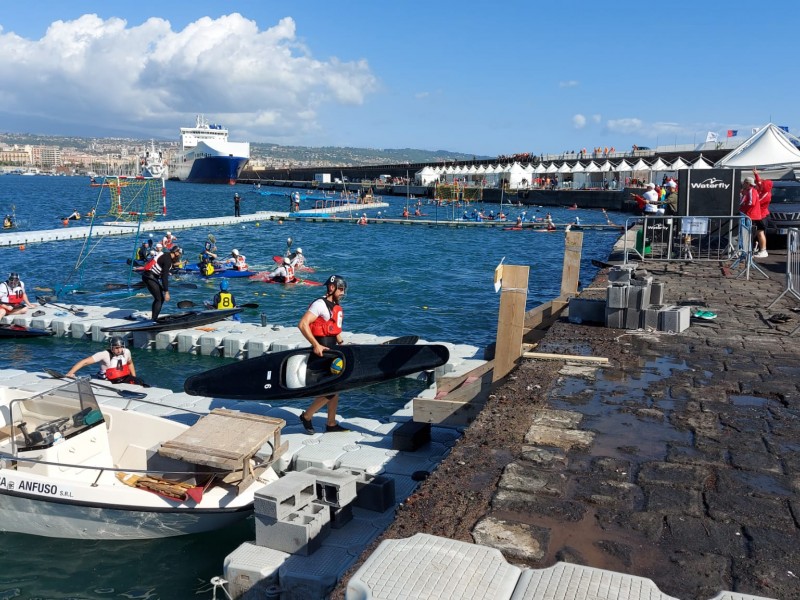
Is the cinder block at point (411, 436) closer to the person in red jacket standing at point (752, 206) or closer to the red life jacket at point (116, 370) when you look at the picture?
the red life jacket at point (116, 370)

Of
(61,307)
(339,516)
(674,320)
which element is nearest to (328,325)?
(339,516)

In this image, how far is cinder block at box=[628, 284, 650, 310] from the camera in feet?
35.1

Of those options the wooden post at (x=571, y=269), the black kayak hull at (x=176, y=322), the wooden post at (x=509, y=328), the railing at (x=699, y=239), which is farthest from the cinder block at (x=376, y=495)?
the railing at (x=699, y=239)

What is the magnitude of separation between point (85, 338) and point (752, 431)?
15419mm

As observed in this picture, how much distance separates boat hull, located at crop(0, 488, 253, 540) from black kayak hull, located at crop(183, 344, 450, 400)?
93.7 inches

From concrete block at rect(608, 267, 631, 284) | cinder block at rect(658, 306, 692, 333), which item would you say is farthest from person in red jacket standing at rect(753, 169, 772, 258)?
cinder block at rect(658, 306, 692, 333)

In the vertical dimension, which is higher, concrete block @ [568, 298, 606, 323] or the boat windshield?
concrete block @ [568, 298, 606, 323]

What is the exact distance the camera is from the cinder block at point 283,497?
6277mm

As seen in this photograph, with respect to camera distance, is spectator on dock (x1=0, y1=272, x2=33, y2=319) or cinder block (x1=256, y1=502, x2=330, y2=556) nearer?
cinder block (x1=256, y1=502, x2=330, y2=556)

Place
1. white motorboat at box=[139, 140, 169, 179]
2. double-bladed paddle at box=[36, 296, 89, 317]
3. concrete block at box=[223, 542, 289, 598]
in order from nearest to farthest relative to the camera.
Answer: concrete block at box=[223, 542, 289, 598] < double-bladed paddle at box=[36, 296, 89, 317] < white motorboat at box=[139, 140, 169, 179]

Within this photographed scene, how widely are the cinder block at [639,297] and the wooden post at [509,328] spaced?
290 centimetres

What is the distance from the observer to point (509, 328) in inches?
343

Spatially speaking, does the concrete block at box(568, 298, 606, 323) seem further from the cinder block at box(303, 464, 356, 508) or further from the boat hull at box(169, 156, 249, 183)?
the boat hull at box(169, 156, 249, 183)

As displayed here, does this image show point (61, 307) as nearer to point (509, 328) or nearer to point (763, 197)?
point (509, 328)
